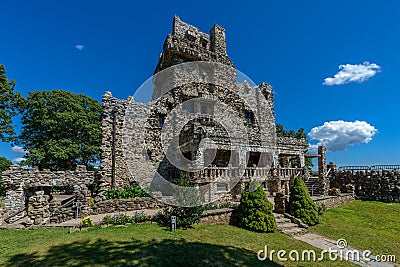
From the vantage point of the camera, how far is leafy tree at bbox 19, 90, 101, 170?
831 inches

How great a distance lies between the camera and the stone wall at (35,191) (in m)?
10.3

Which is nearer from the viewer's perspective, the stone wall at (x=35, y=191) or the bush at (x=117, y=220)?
the bush at (x=117, y=220)

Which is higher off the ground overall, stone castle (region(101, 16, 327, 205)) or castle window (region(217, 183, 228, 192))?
stone castle (region(101, 16, 327, 205))

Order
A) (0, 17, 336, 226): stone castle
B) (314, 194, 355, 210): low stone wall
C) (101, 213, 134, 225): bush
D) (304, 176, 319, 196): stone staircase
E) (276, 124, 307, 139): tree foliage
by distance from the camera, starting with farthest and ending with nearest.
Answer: (276, 124, 307, 139): tree foliage < (304, 176, 319, 196): stone staircase < (314, 194, 355, 210): low stone wall < (0, 17, 336, 226): stone castle < (101, 213, 134, 225): bush

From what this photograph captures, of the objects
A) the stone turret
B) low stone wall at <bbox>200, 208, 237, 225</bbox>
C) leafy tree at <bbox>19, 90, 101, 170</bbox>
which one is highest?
the stone turret

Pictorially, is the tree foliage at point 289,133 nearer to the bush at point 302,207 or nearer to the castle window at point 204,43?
the castle window at point 204,43

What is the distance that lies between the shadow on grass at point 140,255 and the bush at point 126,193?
607 cm

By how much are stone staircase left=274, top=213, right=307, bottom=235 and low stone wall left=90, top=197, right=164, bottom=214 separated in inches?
266

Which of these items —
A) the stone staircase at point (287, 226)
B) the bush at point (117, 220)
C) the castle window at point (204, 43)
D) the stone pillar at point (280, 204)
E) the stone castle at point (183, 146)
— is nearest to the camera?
the bush at point (117, 220)

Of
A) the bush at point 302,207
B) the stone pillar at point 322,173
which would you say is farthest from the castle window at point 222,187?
the stone pillar at point 322,173

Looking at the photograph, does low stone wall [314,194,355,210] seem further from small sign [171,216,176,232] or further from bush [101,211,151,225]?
bush [101,211,151,225]

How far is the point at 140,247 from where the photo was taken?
21.4ft

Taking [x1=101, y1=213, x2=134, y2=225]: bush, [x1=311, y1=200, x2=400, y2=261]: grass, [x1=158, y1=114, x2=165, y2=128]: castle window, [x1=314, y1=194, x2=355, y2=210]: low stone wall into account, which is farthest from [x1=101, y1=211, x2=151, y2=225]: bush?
[x1=314, y1=194, x2=355, y2=210]: low stone wall

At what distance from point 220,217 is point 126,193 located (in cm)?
669
